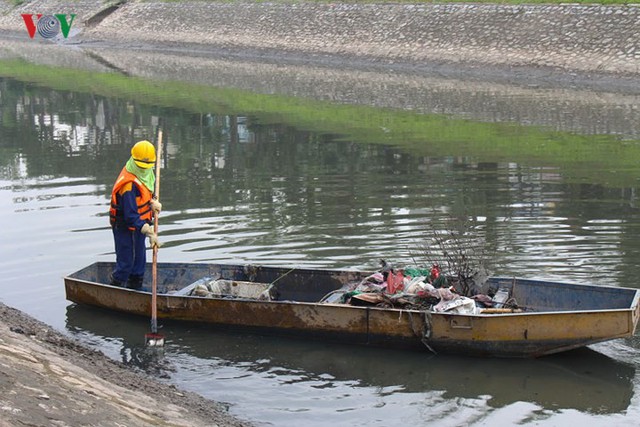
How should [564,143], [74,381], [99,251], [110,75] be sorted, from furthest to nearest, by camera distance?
[110,75], [564,143], [99,251], [74,381]

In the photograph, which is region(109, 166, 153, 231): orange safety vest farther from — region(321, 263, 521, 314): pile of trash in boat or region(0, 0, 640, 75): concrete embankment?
region(0, 0, 640, 75): concrete embankment

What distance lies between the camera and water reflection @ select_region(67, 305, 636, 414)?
11.5 m

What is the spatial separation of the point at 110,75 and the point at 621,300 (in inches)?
1442

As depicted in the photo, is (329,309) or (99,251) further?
(99,251)

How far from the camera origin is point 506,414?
1099 cm

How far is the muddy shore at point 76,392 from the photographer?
8430mm

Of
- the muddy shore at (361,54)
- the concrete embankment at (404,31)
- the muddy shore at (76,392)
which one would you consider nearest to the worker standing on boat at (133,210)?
the muddy shore at (361,54)

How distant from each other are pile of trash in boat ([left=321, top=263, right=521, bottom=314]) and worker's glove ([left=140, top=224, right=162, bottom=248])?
7.05 ft

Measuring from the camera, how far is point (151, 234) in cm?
1339

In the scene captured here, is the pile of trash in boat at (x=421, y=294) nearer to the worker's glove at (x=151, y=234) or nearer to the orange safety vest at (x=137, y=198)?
the worker's glove at (x=151, y=234)

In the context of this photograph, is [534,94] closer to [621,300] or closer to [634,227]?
[634,227]

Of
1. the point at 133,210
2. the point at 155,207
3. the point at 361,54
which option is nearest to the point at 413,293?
the point at 155,207

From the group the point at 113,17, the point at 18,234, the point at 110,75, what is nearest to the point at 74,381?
the point at 18,234

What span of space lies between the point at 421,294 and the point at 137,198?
3.85 m
